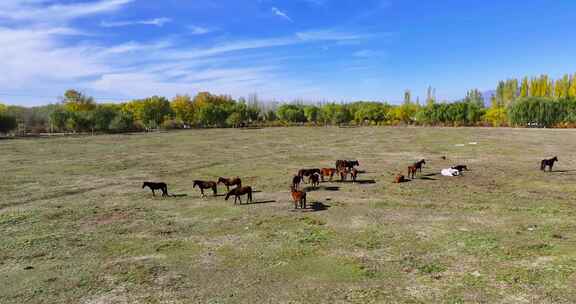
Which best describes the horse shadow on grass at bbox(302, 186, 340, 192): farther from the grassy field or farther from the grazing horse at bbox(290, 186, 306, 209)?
the grazing horse at bbox(290, 186, 306, 209)

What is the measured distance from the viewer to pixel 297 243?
1351 centimetres

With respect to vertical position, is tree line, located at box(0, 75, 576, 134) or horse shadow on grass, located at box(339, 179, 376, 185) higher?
tree line, located at box(0, 75, 576, 134)

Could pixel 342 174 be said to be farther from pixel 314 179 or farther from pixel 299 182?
pixel 299 182

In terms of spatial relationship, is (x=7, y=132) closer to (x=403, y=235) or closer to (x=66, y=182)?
(x=66, y=182)

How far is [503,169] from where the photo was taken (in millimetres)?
28406

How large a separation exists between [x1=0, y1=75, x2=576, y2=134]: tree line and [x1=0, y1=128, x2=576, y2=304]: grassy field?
76.5 metres

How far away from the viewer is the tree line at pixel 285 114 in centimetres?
9225

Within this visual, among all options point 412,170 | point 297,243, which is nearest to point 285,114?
point 412,170

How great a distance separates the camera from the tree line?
92.2 m

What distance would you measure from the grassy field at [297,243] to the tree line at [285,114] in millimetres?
76520

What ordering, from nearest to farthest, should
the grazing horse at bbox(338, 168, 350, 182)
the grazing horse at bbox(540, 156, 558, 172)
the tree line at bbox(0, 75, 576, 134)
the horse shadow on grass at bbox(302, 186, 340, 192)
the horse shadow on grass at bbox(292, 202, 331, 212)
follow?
1. the horse shadow on grass at bbox(292, 202, 331, 212)
2. the horse shadow on grass at bbox(302, 186, 340, 192)
3. the grazing horse at bbox(338, 168, 350, 182)
4. the grazing horse at bbox(540, 156, 558, 172)
5. the tree line at bbox(0, 75, 576, 134)

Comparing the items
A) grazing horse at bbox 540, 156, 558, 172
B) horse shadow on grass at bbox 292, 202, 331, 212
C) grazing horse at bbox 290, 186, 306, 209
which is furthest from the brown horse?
grazing horse at bbox 290, 186, 306, 209

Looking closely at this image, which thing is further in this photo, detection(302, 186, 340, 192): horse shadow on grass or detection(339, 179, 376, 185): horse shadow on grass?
detection(339, 179, 376, 185): horse shadow on grass

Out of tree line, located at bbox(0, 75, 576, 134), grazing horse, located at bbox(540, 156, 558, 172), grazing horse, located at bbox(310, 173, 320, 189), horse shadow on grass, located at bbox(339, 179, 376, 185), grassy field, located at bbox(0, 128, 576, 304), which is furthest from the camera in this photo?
tree line, located at bbox(0, 75, 576, 134)
